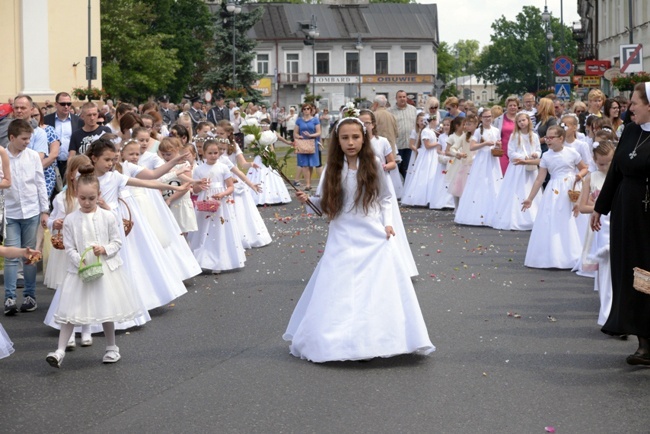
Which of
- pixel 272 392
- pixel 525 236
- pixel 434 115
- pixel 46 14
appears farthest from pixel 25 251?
pixel 46 14

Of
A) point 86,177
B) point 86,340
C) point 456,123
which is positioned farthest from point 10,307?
point 456,123

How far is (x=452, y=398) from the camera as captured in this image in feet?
24.2

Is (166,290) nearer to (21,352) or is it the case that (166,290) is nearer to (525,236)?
(21,352)

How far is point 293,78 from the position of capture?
113 m

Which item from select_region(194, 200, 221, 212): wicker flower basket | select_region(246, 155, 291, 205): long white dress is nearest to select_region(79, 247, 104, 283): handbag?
select_region(194, 200, 221, 212): wicker flower basket

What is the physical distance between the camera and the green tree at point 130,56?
2778 inches

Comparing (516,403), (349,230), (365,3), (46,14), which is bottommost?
(516,403)

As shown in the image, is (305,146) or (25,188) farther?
(305,146)

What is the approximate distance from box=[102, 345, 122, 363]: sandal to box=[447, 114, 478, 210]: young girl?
11.9m

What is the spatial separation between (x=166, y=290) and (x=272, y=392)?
3554mm

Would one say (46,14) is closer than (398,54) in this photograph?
Yes

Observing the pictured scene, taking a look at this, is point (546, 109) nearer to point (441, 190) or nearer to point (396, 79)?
point (441, 190)

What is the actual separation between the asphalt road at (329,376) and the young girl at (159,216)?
1.32 ft

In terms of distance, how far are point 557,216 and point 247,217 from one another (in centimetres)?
461
